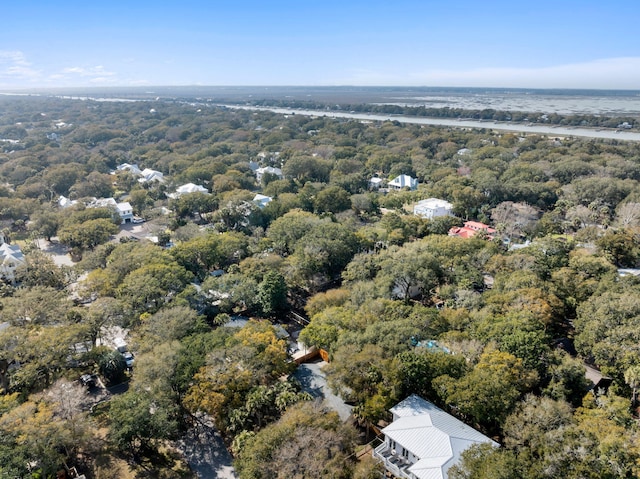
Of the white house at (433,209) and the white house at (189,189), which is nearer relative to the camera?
the white house at (433,209)

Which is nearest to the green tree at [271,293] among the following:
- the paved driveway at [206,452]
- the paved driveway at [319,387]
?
the paved driveway at [319,387]

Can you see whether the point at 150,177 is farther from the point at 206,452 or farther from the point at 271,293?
the point at 206,452

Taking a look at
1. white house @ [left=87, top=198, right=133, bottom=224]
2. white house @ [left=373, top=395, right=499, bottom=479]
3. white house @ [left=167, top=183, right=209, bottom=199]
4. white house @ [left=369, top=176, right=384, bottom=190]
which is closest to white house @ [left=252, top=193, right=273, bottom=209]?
white house @ [left=167, top=183, right=209, bottom=199]

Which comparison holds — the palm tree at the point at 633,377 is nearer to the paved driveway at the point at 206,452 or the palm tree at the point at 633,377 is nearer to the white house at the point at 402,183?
the paved driveway at the point at 206,452

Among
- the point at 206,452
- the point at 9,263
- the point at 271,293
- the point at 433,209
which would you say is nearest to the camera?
the point at 206,452

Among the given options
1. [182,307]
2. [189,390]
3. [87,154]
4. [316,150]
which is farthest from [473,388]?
[87,154]

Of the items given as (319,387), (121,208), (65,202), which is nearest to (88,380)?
(319,387)
